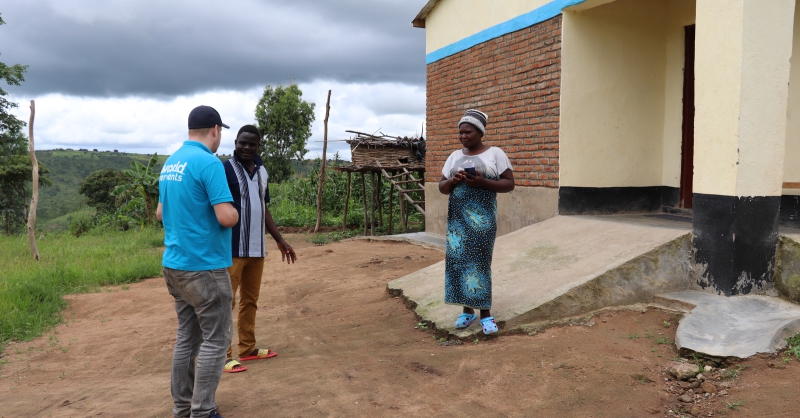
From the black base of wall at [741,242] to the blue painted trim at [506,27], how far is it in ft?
10.7

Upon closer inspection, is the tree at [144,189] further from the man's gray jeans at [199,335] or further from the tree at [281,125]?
the man's gray jeans at [199,335]

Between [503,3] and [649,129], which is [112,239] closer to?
[503,3]

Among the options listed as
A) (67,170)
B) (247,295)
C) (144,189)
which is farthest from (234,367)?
(67,170)

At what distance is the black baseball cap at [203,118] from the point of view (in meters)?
3.06

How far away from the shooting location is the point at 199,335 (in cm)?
317

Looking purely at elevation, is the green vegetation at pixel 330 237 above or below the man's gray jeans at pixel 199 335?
below

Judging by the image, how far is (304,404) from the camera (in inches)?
128

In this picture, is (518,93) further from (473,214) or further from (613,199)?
(473,214)

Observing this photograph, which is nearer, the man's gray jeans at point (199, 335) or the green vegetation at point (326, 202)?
the man's gray jeans at point (199, 335)

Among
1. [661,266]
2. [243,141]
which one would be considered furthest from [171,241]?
[661,266]

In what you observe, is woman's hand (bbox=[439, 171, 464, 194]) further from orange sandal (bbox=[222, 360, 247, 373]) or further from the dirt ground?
orange sandal (bbox=[222, 360, 247, 373])

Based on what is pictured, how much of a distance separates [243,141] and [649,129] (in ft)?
18.4

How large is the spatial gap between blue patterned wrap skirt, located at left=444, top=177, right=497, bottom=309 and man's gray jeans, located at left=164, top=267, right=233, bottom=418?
1869 mm

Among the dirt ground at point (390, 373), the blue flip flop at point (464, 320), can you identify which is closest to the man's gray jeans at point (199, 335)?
the dirt ground at point (390, 373)
